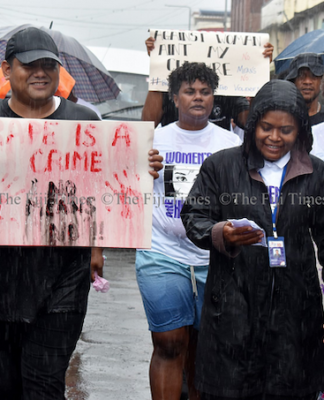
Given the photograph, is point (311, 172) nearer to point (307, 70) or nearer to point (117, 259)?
point (307, 70)

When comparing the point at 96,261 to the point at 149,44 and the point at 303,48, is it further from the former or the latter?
the point at 303,48

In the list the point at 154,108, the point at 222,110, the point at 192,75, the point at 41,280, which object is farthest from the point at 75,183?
the point at 222,110

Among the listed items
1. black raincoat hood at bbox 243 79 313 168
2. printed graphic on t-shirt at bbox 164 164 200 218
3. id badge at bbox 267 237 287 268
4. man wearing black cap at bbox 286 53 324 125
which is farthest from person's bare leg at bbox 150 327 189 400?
man wearing black cap at bbox 286 53 324 125

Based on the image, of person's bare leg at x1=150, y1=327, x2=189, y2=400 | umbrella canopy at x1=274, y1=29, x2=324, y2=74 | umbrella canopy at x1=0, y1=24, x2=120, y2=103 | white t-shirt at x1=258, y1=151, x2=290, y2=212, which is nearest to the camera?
white t-shirt at x1=258, y1=151, x2=290, y2=212

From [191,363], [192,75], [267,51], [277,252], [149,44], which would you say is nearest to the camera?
[277,252]

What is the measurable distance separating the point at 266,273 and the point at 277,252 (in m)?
0.10

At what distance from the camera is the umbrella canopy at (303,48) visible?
6.84 metres

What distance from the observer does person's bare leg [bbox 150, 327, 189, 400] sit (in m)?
4.28

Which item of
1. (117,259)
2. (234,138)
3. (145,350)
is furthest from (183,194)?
(117,259)

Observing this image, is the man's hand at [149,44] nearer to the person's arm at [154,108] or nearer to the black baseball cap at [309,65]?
the person's arm at [154,108]

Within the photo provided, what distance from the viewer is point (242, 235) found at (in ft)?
10.3

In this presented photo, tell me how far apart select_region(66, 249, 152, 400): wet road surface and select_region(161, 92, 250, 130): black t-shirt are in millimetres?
1847

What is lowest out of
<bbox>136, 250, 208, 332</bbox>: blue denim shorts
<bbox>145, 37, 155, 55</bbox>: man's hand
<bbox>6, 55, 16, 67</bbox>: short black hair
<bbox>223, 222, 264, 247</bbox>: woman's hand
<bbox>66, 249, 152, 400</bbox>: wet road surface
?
<bbox>66, 249, 152, 400</bbox>: wet road surface

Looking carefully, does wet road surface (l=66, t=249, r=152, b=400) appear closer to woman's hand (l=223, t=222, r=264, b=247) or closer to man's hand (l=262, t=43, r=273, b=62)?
woman's hand (l=223, t=222, r=264, b=247)
